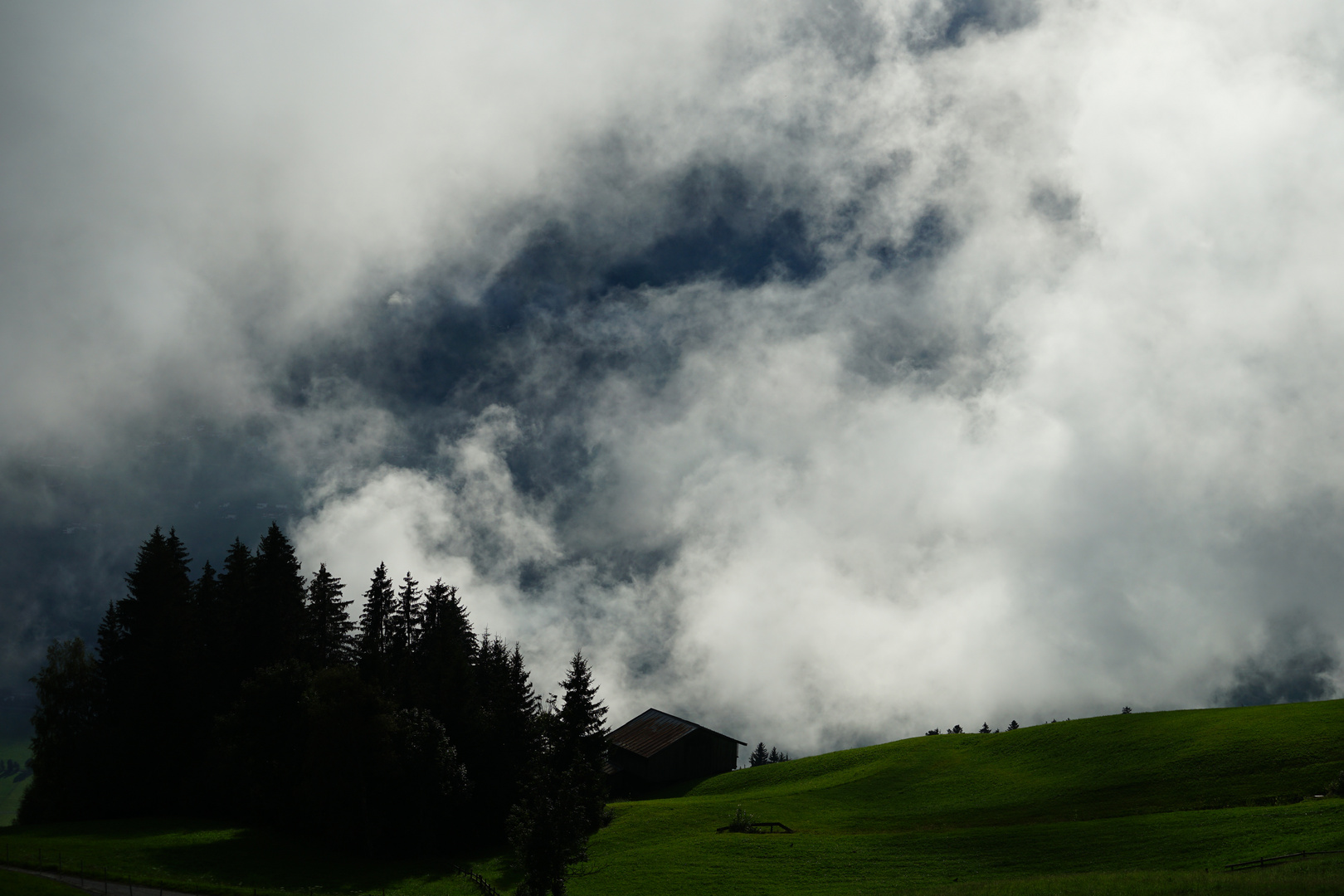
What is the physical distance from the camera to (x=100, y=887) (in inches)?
2052

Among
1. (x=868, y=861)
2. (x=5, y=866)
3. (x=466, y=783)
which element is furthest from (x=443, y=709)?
(x=868, y=861)

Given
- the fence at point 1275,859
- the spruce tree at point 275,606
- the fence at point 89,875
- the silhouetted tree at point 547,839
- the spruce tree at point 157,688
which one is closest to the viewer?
the fence at point 1275,859

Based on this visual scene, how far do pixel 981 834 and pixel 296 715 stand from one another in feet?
193

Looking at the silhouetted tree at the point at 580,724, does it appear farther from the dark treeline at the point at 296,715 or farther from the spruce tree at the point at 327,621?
the spruce tree at the point at 327,621

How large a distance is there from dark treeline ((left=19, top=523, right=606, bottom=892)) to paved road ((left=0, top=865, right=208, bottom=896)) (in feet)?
64.1

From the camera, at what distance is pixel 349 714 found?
7519 centimetres

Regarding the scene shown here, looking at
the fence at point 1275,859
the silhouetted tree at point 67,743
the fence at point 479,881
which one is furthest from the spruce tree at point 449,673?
the fence at point 1275,859

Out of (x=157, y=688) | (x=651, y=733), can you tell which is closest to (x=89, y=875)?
(x=157, y=688)

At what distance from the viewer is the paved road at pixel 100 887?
50.8 metres

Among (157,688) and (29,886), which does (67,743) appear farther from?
(29,886)

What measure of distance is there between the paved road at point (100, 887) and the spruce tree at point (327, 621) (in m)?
41.4

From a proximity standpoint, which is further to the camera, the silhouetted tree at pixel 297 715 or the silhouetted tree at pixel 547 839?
the silhouetted tree at pixel 297 715

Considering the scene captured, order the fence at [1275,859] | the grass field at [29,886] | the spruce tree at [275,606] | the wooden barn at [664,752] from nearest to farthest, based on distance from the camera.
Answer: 1. the grass field at [29,886]
2. the fence at [1275,859]
3. the spruce tree at [275,606]
4. the wooden barn at [664,752]

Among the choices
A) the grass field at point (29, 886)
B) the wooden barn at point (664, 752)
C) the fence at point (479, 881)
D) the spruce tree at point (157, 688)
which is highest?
the spruce tree at point (157, 688)
